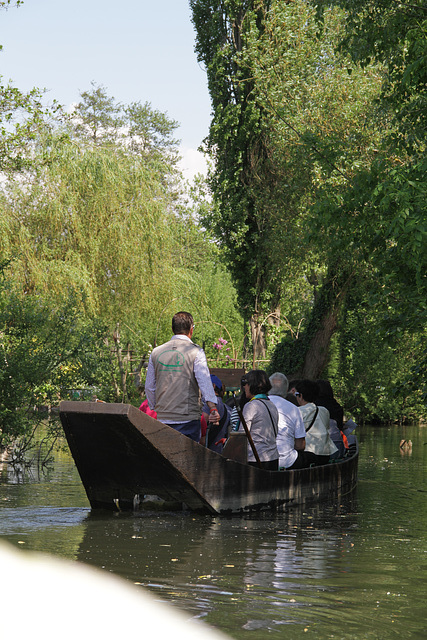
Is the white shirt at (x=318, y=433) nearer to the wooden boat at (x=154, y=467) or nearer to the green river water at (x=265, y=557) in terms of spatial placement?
the green river water at (x=265, y=557)

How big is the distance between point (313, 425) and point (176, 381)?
2719mm

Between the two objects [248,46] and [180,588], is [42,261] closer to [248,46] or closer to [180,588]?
[248,46]

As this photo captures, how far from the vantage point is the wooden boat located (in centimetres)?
799

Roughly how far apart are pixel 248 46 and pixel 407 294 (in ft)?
50.9

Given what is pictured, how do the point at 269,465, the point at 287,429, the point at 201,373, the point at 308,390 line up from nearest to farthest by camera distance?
the point at 201,373 → the point at 269,465 → the point at 287,429 → the point at 308,390

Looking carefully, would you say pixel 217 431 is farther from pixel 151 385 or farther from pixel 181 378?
pixel 181 378

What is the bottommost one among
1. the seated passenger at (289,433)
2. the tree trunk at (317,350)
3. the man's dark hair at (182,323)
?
the seated passenger at (289,433)

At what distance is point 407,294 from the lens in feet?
34.8

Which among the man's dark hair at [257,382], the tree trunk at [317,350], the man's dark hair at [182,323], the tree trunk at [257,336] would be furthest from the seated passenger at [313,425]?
the tree trunk at [257,336]

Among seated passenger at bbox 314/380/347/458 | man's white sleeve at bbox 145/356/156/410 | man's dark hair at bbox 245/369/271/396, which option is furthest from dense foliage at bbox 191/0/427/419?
man's white sleeve at bbox 145/356/156/410

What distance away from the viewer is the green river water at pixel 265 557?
511cm

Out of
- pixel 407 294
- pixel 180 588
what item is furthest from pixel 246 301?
pixel 180 588

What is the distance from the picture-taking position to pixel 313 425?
1050cm

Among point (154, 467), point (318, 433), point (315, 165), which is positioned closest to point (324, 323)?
point (315, 165)
